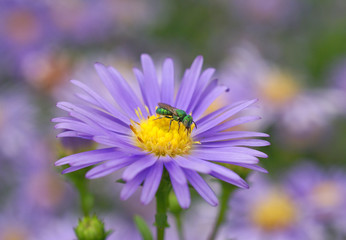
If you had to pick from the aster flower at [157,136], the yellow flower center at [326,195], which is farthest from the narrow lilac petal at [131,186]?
the yellow flower center at [326,195]

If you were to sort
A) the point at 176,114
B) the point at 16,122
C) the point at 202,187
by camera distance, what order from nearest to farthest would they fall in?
1. the point at 202,187
2. the point at 176,114
3. the point at 16,122

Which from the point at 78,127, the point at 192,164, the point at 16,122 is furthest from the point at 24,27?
the point at 192,164

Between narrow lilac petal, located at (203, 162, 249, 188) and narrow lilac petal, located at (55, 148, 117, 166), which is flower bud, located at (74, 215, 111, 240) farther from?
narrow lilac petal, located at (203, 162, 249, 188)

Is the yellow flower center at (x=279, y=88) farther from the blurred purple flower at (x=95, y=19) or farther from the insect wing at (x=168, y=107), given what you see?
the insect wing at (x=168, y=107)

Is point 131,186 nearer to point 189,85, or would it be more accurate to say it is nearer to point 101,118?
point 101,118

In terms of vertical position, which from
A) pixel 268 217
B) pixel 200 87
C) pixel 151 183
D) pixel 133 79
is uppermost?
pixel 133 79

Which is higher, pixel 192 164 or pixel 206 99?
pixel 206 99

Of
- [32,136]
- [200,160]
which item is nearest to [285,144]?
[32,136]
